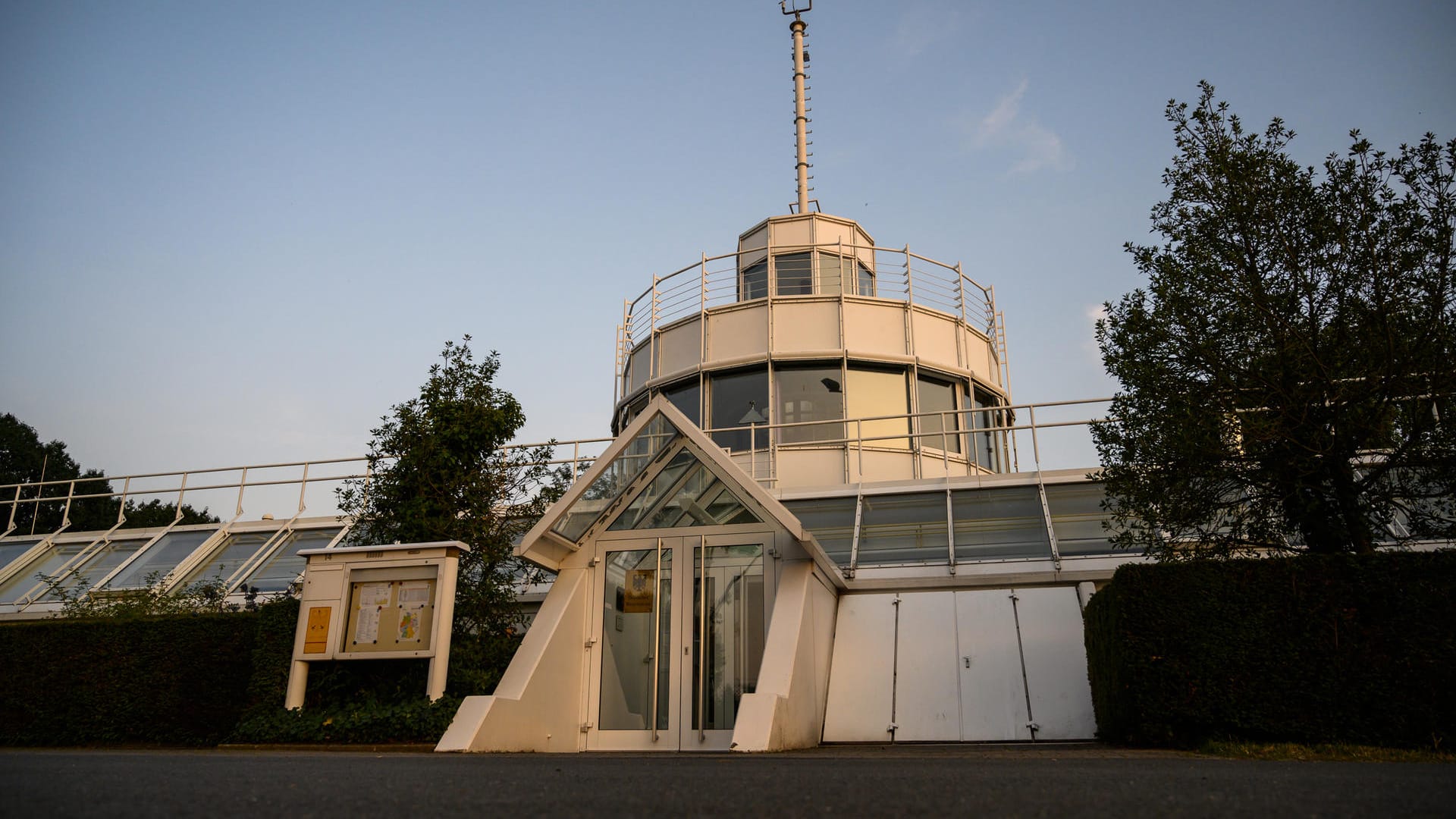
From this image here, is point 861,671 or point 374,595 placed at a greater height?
point 374,595

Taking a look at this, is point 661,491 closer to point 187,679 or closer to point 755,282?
point 187,679

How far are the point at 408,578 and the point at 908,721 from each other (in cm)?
627

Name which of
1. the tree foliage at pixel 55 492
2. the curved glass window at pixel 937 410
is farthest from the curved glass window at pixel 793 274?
the tree foliage at pixel 55 492

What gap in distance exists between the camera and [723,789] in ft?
14.0

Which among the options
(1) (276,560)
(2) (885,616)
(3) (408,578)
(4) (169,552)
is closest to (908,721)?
(2) (885,616)

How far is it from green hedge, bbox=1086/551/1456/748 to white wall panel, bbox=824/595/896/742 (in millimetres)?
3458

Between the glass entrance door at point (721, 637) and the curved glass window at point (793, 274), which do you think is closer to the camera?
the glass entrance door at point (721, 637)

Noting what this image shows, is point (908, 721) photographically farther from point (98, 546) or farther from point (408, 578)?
point (98, 546)

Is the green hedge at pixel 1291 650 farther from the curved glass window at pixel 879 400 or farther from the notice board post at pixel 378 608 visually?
the curved glass window at pixel 879 400

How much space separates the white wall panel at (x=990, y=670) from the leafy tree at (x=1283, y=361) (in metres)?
Result: 2.46

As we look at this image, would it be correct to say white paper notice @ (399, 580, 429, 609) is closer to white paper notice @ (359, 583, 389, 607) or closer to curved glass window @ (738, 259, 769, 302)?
white paper notice @ (359, 583, 389, 607)

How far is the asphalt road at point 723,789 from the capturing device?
3.48 meters

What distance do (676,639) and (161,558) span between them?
14.0m

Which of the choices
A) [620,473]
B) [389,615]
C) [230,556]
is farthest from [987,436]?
[230,556]
